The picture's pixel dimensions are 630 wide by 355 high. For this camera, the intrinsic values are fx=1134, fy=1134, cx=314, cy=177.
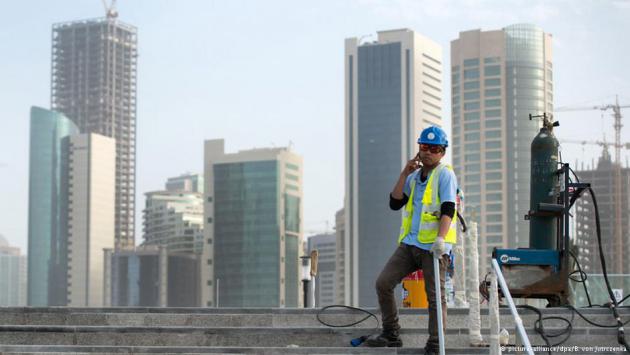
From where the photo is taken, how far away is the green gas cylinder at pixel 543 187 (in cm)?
1409

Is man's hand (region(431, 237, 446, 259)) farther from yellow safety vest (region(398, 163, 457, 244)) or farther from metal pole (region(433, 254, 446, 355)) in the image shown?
yellow safety vest (region(398, 163, 457, 244))

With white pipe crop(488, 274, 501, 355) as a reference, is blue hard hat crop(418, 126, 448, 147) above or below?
above

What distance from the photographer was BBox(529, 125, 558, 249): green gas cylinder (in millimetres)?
14094

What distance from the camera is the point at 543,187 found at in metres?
14.3

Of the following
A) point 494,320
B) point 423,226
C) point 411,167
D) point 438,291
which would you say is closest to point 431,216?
point 423,226

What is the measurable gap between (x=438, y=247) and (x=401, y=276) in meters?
0.71

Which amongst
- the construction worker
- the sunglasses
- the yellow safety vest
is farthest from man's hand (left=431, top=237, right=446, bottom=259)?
the sunglasses

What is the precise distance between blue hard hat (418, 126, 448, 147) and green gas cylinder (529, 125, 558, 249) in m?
4.26

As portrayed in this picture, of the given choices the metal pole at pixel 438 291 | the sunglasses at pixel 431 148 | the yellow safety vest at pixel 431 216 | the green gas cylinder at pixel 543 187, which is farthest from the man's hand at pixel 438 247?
the green gas cylinder at pixel 543 187

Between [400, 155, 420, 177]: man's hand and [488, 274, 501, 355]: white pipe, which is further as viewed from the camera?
[400, 155, 420, 177]: man's hand

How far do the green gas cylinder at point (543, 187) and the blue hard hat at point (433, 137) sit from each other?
4.26 meters

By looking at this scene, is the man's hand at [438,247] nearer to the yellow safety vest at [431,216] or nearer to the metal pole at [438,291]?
the metal pole at [438,291]

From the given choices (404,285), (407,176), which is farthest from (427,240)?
(404,285)

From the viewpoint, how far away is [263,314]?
11.3 metres
